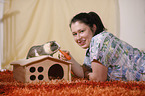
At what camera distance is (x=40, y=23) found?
2336 millimetres

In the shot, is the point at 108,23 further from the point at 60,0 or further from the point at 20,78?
the point at 20,78

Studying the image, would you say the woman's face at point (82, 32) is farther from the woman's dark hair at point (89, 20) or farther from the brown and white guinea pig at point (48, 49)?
the brown and white guinea pig at point (48, 49)

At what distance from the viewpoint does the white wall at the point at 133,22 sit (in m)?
2.27

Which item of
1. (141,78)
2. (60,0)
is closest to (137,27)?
(60,0)

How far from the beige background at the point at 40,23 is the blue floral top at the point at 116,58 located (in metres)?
1.25

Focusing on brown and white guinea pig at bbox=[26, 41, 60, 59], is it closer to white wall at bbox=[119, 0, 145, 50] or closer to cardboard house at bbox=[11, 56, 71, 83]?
cardboard house at bbox=[11, 56, 71, 83]

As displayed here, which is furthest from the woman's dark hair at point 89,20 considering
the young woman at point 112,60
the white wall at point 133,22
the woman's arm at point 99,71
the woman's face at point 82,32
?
the white wall at point 133,22

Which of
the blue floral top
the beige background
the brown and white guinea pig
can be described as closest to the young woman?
the blue floral top

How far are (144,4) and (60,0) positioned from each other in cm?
120

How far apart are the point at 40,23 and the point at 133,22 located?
1.36 meters

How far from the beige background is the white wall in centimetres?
11

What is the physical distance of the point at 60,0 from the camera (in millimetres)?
2354

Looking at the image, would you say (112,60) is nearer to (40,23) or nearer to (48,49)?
(48,49)

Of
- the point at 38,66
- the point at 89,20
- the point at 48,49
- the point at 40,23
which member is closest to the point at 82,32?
the point at 89,20
